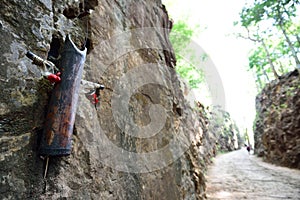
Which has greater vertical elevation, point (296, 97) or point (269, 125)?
point (296, 97)

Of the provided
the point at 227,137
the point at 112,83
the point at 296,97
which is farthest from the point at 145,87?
the point at 227,137

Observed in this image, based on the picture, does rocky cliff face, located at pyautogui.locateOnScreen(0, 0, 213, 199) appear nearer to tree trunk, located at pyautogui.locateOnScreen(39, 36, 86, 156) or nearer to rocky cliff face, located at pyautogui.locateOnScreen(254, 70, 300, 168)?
tree trunk, located at pyautogui.locateOnScreen(39, 36, 86, 156)

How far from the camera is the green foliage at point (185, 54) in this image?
16.8 m

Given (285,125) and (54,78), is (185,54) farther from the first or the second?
(54,78)

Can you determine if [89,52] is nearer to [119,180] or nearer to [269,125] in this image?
[119,180]

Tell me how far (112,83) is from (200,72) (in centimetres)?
1788

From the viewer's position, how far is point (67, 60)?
84.0 inches

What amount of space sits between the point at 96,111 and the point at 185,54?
17087mm

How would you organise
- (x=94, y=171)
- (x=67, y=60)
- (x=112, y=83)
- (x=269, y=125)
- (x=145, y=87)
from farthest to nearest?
(x=269, y=125) < (x=145, y=87) < (x=112, y=83) < (x=94, y=171) < (x=67, y=60)

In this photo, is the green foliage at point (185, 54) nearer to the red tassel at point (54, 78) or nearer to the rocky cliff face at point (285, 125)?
the rocky cliff face at point (285, 125)

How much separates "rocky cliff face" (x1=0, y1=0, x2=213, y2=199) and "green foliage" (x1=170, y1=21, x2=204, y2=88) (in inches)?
473

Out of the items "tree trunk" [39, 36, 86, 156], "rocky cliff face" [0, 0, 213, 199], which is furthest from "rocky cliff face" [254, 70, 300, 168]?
"tree trunk" [39, 36, 86, 156]

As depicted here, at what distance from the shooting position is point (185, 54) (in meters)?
18.6

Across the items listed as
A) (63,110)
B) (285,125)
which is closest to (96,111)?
(63,110)
